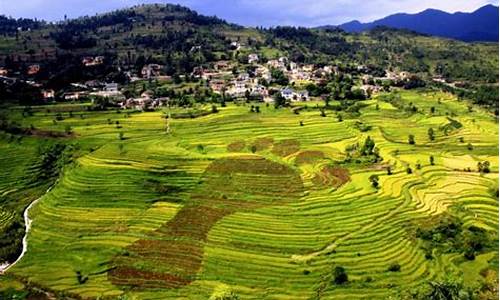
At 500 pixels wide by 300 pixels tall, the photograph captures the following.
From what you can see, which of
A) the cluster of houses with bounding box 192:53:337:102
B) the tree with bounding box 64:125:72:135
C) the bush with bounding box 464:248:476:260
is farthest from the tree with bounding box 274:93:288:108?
the bush with bounding box 464:248:476:260

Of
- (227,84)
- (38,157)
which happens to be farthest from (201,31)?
(38,157)

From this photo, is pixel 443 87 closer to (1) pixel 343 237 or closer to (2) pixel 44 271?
(1) pixel 343 237

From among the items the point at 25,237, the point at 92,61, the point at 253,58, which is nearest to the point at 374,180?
the point at 25,237

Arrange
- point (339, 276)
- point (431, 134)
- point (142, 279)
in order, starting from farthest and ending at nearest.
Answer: point (431, 134) < point (142, 279) < point (339, 276)

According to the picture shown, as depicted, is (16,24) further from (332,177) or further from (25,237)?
(332,177)

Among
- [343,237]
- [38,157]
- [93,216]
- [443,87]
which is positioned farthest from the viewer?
[443,87]

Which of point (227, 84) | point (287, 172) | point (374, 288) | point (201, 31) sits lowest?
point (374, 288)

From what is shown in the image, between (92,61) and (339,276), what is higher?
(92,61)
